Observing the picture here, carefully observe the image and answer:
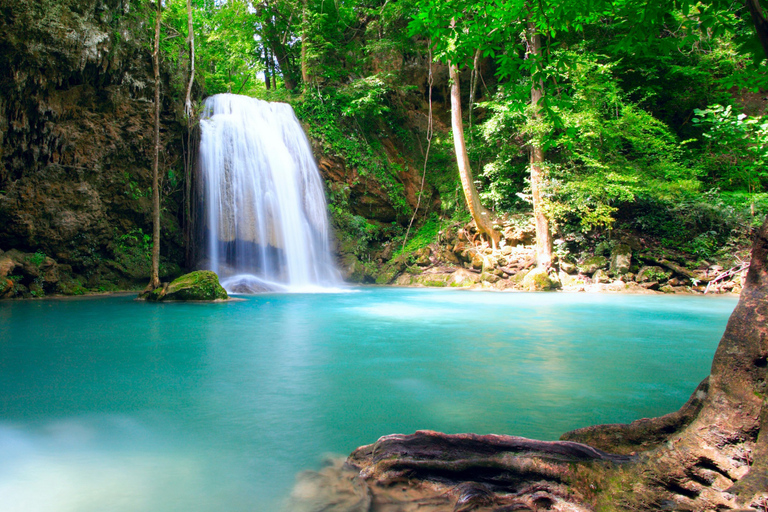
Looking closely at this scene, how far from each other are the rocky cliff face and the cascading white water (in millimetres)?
1423

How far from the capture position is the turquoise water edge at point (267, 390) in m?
2.28

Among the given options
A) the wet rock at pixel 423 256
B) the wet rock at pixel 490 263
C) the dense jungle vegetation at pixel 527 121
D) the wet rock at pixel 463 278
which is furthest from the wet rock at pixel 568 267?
the wet rock at pixel 423 256

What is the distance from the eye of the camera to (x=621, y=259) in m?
13.8

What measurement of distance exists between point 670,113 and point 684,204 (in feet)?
16.6

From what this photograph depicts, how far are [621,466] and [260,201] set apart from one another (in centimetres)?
1487

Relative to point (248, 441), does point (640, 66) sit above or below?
above

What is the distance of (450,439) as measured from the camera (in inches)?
86.4

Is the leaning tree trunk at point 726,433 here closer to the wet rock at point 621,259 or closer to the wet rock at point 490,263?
the wet rock at point 621,259

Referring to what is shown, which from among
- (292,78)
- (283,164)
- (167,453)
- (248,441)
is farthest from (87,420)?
(292,78)

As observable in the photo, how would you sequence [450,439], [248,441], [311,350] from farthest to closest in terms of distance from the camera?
[311,350]
[248,441]
[450,439]

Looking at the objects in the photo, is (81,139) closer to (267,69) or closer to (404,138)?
(404,138)

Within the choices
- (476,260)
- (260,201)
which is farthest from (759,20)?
(260,201)

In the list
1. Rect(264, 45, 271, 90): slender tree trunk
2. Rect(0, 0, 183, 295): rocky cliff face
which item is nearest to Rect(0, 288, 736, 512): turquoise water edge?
Rect(0, 0, 183, 295): rocky cliff face

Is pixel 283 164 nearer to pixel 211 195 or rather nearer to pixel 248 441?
pixel 211 195
